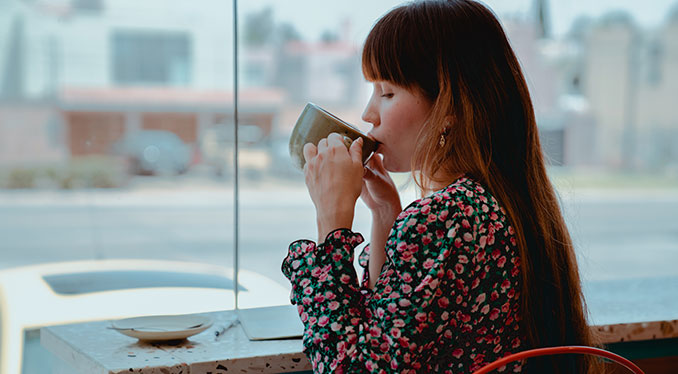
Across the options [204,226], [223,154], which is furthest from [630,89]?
[204,226]

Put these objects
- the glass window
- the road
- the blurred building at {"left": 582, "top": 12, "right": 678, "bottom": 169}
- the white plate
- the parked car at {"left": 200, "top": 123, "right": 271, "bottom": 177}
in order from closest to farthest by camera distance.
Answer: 1. the white plate
2. the road
3. the glass window
4. the parked car at {"left": 200, "top": 123, "right": 271, "bottom": 177}
5. the blurred building at {"left": 582, "top": 12, "right": 678, "bottom": 169}

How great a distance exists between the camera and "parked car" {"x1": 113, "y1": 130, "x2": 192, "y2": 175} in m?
9.03

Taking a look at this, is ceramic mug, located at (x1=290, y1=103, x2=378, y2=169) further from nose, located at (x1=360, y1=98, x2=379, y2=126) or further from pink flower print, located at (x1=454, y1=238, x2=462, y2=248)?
pink flower print, located at (x1=454, y1=238, x2=462, y2=248)

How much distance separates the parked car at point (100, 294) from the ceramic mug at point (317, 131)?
47 centimetres

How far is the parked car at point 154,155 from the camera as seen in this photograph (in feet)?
29.6

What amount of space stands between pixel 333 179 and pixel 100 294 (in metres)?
1.23

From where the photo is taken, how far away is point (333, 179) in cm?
84

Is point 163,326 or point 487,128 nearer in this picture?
point 487,128

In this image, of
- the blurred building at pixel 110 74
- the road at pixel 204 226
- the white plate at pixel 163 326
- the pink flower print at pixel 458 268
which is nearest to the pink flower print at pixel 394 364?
the pink flower print at pixel 458 268

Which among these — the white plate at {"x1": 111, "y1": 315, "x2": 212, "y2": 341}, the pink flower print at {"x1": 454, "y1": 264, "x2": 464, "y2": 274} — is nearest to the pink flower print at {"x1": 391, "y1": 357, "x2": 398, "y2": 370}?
the pink flower print at {"x1": 454, "y1": 264, "x2": 464, "y2": 274}

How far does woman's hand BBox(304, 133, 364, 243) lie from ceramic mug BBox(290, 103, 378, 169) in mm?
13

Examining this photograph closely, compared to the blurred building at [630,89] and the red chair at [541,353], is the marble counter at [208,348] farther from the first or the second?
the blurred building at [630,89]

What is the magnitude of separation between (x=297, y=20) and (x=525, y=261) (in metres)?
9.13

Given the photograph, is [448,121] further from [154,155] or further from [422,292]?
[154,155]
